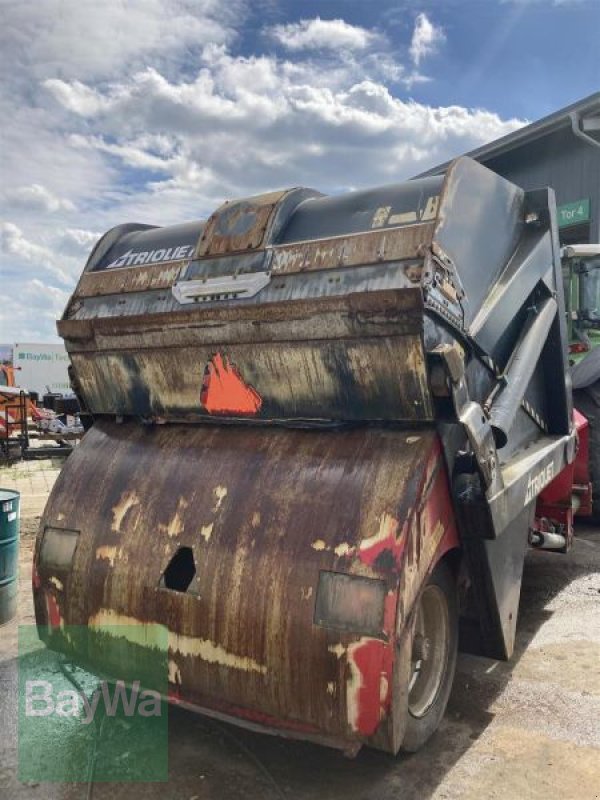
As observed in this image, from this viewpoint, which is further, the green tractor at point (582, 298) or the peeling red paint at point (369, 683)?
the green tractor at point (582, 298)

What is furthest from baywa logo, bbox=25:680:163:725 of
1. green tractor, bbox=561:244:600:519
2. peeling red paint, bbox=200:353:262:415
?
green tractor, bbox=561:244:600:519

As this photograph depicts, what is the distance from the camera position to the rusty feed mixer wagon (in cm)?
238

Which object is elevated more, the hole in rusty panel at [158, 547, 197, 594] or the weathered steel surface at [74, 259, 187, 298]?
the weathered steel surface at [74, 259, 187, 298]

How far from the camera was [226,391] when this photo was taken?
3.03m

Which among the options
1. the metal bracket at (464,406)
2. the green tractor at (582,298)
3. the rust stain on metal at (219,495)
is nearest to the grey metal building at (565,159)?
the green tractor at (582,298)

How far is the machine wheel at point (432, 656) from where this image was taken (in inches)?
104

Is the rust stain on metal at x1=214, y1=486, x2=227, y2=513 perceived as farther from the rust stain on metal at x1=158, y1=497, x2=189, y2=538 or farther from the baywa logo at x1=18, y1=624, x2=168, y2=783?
the baywa logo at x1=18, y1=624, x2=168, y2=783

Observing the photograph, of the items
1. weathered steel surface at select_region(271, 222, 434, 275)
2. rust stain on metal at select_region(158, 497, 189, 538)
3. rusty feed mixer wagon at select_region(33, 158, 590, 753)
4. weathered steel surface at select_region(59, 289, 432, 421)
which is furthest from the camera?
rust stain on metal at select_region(158, 497, 189, 538)

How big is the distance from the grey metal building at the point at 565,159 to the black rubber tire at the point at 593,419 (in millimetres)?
8693

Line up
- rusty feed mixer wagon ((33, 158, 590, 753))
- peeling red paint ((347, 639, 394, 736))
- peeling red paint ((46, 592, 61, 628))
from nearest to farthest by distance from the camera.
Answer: peeling red paint ((347, 639, 394, 736))
rusty feed mixer wagon ((33, 158, 590, 753))
peeling red paint ((46, 592, 61, 628))

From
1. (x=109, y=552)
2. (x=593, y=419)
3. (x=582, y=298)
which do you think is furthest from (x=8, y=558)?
(x=582, y=298)

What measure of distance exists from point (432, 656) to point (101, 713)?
148cm

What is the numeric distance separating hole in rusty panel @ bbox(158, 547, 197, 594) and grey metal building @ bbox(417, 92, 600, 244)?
12.4m

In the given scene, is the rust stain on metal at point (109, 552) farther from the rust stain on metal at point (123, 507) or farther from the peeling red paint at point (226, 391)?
the peeling red paint at point (226, 391)
